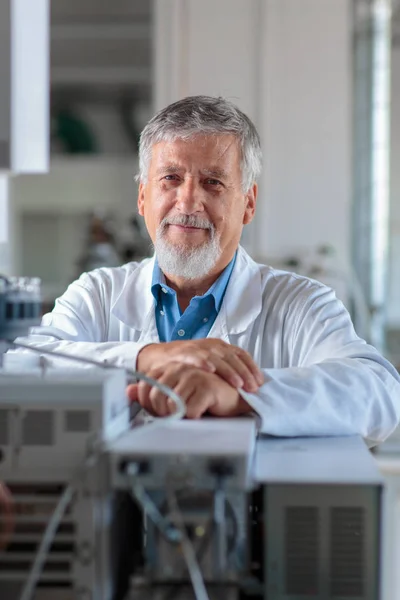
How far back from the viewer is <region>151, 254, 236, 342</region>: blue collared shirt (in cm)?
156

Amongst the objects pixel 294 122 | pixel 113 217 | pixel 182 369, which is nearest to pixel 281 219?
pixel 294 122

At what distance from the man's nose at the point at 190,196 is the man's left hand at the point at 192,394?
0.51 metres

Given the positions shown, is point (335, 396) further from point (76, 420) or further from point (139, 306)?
point (139, 306)

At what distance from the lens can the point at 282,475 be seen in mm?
806

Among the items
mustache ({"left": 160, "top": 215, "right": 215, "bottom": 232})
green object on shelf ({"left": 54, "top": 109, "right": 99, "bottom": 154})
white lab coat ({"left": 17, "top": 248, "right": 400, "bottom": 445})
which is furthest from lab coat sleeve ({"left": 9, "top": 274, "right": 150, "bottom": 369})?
green object on shelf ({"left": 54, "top": 109, "right": 99, "bottom": 154})

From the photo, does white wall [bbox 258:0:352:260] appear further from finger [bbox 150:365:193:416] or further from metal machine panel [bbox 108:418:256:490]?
metal machine panel [bbox 108:418:256:490]

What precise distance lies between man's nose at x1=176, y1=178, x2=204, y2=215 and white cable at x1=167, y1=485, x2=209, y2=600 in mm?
847

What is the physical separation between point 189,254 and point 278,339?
0.22m

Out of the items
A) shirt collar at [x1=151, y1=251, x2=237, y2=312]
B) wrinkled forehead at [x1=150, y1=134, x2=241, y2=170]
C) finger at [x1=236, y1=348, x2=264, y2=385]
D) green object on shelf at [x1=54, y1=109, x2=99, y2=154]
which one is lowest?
finger at [x1=236, y1=348, x2=264, y2=385]

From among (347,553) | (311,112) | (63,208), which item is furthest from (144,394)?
(63,208)

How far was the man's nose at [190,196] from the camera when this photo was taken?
1527 mm

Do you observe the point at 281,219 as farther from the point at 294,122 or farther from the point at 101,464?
the point at 101,464

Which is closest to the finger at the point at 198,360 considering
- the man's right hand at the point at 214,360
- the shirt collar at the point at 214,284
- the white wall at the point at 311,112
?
the man's right hand at the point at 214,360

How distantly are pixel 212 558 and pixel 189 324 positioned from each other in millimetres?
823
